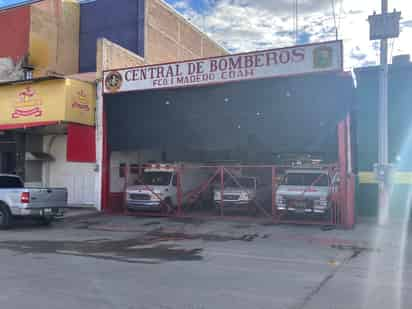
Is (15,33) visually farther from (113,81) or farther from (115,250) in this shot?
(115,250)

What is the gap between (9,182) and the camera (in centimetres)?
1492

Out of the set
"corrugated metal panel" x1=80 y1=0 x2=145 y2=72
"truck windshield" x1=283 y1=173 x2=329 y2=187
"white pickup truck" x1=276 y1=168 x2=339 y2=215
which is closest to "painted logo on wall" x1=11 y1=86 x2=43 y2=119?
"corrugated metal panel" x1=80 y1=0 x2=145 y2=72

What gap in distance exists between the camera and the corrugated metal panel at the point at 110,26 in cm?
2752

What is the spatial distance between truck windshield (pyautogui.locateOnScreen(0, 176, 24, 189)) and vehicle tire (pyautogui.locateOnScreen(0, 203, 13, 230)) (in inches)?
38.9

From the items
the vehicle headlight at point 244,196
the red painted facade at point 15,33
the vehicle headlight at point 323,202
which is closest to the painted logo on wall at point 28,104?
the red painted facade at point 15,33

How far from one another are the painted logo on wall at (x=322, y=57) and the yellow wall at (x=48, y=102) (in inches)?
391

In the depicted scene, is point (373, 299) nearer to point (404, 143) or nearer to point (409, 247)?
point (409, 247)

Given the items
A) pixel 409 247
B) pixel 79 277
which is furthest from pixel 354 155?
pixel 79 277

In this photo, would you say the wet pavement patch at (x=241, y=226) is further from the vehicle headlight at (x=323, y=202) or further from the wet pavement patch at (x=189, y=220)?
the vehicle headlight at (x=323, y=202)

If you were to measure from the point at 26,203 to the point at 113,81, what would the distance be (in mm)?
7471

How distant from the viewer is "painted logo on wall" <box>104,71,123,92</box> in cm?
1891

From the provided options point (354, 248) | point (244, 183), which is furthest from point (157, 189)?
point (354, 248)

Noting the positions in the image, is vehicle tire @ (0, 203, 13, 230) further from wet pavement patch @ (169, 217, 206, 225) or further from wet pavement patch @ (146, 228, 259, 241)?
wet pavement patch @ (169, 217, 206, 225)

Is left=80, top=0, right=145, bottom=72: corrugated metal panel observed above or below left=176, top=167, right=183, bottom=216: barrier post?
above
